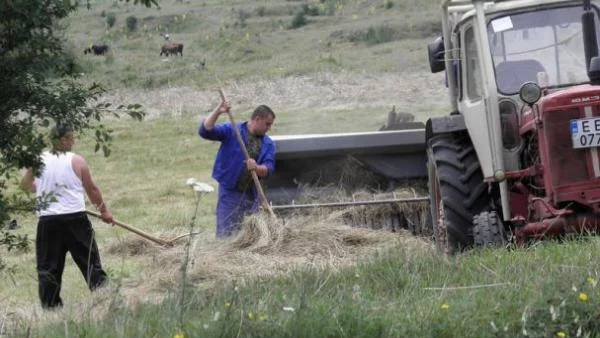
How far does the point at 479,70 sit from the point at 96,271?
133 inches

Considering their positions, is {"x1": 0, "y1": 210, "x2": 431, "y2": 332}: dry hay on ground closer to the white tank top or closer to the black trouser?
the black trouser

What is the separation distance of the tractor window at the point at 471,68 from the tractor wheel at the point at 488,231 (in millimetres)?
1295

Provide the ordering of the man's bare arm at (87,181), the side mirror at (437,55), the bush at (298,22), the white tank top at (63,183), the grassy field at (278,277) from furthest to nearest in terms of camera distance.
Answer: the bush at (298,22)
the side mirror at (437,55)
the man's bare arm at (87,181)
the white tank top at (63,183)
the grassy field at (278,277)

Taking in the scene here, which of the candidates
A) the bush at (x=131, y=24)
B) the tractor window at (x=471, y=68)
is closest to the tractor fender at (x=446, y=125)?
the tractor window at (x=471, y=68)

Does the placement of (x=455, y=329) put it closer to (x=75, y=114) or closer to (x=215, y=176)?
(x=75, y=114)

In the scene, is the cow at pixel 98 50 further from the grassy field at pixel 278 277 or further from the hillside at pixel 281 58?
the grassy field at pixel 278 277

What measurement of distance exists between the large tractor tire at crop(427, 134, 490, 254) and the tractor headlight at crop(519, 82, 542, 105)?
83 cm

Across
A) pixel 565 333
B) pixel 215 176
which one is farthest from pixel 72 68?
pixel 215 176

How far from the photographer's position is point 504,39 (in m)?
8.75

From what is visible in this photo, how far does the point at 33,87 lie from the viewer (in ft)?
18.5

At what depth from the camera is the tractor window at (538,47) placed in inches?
337

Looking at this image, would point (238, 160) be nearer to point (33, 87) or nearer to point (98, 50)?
point (33, 87)

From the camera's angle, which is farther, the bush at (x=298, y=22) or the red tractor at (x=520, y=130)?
the bush at (x=298, y=22)

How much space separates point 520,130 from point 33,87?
3885mm
